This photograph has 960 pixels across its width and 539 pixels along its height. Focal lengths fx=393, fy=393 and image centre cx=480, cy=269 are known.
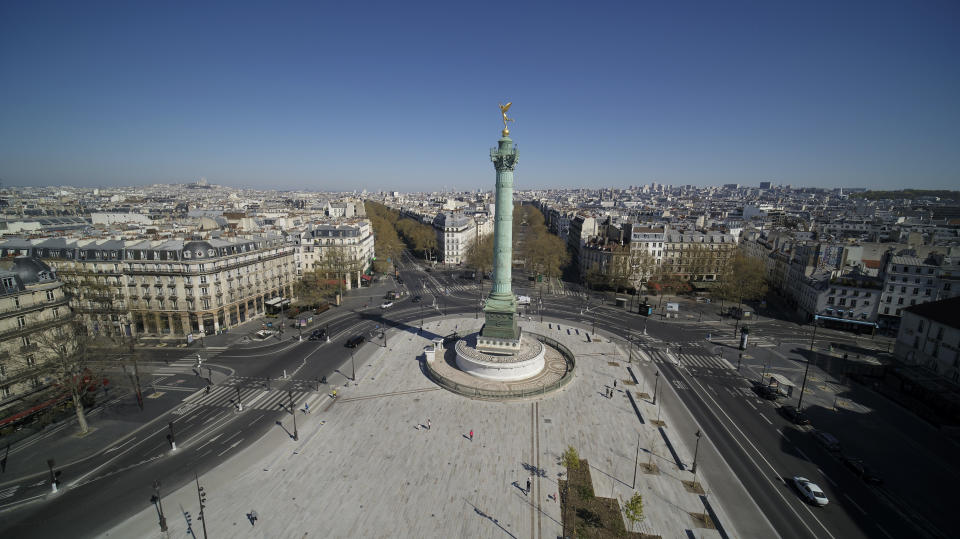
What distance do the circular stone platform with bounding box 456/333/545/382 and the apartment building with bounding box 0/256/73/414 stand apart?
128 ft

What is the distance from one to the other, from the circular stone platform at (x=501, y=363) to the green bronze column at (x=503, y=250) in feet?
7.83

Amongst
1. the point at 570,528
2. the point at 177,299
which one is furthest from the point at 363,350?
the point at 570,528

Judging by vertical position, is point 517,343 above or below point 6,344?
below

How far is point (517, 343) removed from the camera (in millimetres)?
47906

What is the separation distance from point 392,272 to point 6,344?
7464cm

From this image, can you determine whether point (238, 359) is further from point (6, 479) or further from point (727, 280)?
point (727, 280)

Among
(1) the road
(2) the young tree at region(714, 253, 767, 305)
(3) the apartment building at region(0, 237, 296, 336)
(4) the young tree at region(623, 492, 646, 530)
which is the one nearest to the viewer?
(4) the young tree at region(623, 492, 646, 530)

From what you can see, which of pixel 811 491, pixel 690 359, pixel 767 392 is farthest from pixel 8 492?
pixel 690 359

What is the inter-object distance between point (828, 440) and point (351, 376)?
46.7 metres

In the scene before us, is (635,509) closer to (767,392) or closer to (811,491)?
(811,491)

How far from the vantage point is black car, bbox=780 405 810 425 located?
3772 cm

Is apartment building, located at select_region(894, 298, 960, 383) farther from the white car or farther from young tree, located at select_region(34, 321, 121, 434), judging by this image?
young tree, located at select_region(34, 321, 121, 434)

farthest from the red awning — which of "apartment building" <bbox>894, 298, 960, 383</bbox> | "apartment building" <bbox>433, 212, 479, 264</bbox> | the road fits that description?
"apartment building" <bbox>894, 298, 960, 383</bbox>

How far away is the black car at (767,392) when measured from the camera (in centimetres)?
4203
